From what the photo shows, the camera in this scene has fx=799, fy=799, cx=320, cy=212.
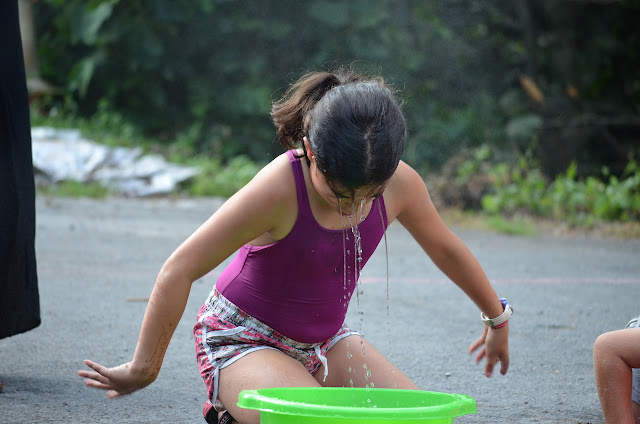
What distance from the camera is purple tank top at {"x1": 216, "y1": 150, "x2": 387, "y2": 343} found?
91.0 inches

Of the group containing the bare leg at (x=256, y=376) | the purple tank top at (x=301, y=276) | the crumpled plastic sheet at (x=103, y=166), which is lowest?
the crumpled plastic sheet at (x=103, y=166)

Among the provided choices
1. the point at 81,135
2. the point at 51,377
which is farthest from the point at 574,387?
the point at 81,135

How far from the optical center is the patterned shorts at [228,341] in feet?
7.70

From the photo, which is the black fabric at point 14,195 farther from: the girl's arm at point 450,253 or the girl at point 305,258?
the girl's arm at point 450,253

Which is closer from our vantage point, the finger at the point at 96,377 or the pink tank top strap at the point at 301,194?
the finger at the point at 96,377

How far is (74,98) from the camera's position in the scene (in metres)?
15.6

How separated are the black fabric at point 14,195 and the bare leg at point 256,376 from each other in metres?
1.16

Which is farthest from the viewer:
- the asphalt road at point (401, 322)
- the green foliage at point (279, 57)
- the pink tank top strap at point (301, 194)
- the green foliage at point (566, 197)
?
the green foliage at point (279, 57)

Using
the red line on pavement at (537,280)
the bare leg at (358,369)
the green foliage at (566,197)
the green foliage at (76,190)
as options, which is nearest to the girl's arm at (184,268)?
the bare leg at (358,369)

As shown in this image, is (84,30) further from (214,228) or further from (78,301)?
(214,228)

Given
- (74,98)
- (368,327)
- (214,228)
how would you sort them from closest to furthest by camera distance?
1. (214,228)
2. (368,327)
3. (74,98)

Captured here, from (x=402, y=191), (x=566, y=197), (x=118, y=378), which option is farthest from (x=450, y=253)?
(x=566, y=197)

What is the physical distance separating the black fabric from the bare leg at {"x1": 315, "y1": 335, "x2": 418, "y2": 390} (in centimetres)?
128

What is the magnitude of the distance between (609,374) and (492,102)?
13477mm
